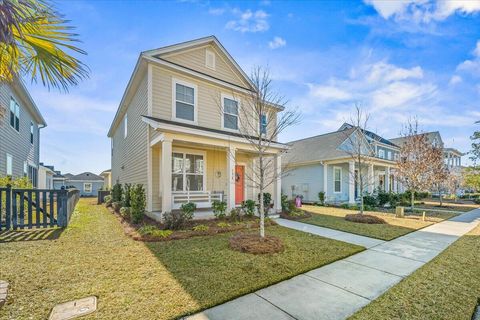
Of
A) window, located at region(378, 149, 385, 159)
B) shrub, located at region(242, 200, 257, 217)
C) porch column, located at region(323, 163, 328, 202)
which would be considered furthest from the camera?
window, located at region(378, 149, 385, 159)

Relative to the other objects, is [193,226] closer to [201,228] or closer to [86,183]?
[201,228]

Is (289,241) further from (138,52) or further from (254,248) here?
(138,52)

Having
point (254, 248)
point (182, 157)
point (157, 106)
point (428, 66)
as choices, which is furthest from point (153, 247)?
point (428, 66)

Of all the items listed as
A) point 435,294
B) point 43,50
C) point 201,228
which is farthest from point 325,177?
point 43,50

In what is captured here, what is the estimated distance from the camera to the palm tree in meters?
2.82

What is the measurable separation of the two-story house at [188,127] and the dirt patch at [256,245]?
3067mm

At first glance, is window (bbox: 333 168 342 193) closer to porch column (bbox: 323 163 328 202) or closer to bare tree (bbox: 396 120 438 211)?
porch column (bbox: 323 163 328 202)

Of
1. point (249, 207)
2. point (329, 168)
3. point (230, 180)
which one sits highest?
point (329, 168)

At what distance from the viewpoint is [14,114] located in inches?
501

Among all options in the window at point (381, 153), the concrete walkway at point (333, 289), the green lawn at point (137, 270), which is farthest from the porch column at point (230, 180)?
the window at point (381, 153)

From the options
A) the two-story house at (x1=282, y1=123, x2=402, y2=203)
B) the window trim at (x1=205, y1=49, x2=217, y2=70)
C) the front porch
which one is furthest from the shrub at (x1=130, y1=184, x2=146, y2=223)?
the two-story house at (x1=282, y1=123, x2=402, y2=203)

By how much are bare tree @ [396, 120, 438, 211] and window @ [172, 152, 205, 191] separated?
1282 cm

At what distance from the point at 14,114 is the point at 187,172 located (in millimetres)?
10791

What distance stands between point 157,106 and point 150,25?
313 cm
